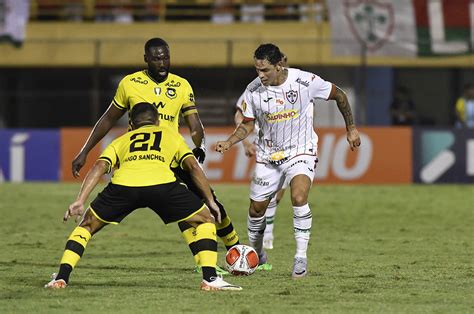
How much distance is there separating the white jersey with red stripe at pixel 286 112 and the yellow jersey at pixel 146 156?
1827 millimetres

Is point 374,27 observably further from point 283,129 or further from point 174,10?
point 283,129

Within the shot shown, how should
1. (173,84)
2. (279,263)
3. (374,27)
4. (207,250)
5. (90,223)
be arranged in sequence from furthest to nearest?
1. (374,27)
2. (279,263)
3. (173,84)
4. (90,223)
5. (207,250)

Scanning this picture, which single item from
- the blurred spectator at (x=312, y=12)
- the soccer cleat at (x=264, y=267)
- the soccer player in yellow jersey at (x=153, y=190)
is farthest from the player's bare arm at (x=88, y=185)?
the blurred spectator at (x=312, y=12)

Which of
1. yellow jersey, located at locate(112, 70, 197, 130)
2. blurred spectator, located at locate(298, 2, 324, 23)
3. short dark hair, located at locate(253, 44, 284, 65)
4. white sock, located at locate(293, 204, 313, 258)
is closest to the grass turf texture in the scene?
white sock, located at locate(293, 204, 313, 258)

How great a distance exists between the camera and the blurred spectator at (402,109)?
30175 mm

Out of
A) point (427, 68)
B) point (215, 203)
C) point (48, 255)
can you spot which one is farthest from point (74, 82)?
point (215, 203)

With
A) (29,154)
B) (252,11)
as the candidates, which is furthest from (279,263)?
(252,11)

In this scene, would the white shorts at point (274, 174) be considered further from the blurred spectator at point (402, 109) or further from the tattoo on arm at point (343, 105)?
the blurred spectator at point (402, 109)

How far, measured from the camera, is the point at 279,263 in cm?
1332

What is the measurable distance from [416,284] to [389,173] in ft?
55.3

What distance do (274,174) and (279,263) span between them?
1.49m

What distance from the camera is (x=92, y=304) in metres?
9.74

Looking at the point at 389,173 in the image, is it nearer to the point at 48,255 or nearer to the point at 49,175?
the point at 49,175

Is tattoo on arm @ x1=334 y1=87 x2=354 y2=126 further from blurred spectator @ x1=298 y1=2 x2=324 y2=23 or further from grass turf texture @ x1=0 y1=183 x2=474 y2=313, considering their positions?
blurred spectator @ x1=298 y1=2 x2=324 y2=23
